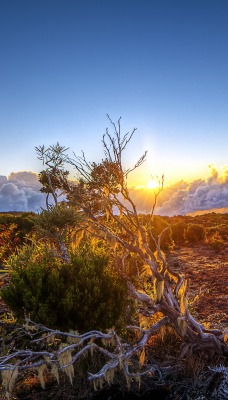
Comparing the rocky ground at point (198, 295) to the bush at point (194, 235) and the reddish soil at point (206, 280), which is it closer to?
the reddish soil at point (206, 280)

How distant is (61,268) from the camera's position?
6.55m

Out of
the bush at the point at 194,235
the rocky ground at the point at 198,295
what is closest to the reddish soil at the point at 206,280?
the rocky ground at the point at 198,295

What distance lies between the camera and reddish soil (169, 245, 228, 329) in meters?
8.94

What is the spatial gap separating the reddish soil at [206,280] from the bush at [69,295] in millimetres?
2274

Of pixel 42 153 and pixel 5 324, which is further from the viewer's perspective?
pixel 42 153

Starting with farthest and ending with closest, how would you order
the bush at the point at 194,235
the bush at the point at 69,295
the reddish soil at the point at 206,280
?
the bush at the point at 194,235 → the reddish soil at the point at 206,280 → the bush at the point at 69,295

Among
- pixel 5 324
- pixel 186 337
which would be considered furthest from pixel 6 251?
pixel 186 337

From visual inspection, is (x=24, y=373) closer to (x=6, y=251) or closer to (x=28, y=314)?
(x=28, y=314)

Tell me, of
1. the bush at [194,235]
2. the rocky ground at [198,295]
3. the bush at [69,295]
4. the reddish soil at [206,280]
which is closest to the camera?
the rocky ground at [198,295]

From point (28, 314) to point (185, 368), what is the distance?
8.90ft

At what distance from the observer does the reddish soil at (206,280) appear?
29.3 feet

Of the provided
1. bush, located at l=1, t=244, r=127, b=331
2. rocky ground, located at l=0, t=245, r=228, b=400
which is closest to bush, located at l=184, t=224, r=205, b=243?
rocky ground, located at l=0, t=245, r=228, b=400

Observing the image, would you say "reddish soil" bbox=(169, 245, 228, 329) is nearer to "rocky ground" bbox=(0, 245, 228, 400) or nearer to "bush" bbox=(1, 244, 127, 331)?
"rocky ground" bbox=(0, 245, 228, 400)

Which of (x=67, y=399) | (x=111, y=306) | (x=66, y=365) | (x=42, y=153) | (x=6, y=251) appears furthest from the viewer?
(x=6, y=251)
